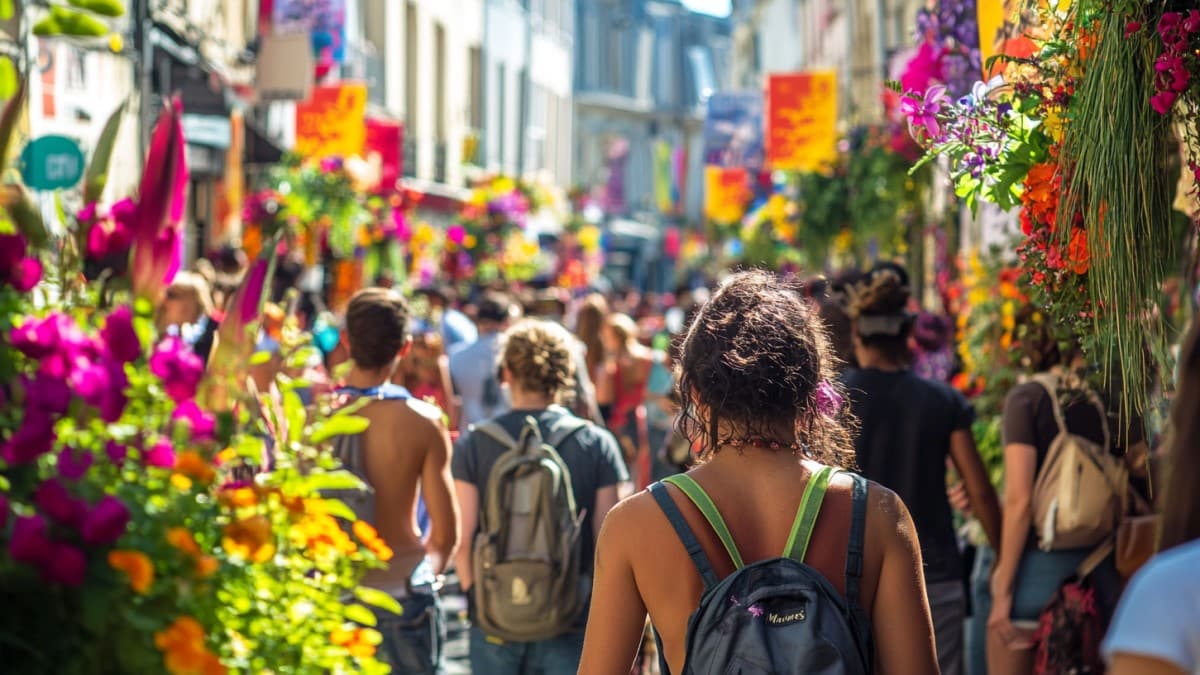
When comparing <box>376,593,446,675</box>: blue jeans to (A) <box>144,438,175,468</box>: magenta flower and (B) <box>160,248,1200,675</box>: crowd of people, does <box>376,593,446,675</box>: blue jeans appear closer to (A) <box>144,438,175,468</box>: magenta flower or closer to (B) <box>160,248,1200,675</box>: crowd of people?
(B) <box>160,248,1200,675</box>: crowd of people

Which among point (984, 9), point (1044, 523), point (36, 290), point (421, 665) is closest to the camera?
point (36, 290)

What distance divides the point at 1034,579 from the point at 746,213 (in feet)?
73.4

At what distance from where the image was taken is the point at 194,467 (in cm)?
224

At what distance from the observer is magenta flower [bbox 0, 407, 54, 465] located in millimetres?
2127

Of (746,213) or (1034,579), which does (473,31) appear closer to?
(746,213)

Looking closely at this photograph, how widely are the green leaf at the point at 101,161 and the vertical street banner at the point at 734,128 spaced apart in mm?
20271

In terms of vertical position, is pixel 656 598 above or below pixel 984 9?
below

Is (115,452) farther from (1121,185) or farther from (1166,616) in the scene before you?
(1121,185)

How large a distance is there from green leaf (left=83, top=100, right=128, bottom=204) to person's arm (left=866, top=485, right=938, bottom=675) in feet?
4.53

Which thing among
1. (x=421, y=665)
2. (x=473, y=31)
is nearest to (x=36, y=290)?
(x=421, y=665)

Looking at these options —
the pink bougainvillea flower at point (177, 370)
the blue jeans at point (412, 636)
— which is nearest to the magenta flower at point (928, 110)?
the blue jeans at point (412, 636)

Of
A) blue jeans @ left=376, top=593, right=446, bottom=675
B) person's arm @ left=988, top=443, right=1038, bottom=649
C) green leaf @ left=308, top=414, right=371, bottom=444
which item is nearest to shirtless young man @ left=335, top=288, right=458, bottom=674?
blue jeans @ left=376, top=593, right=446, bottom=675

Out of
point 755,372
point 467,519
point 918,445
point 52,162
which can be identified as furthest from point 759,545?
point 52,162

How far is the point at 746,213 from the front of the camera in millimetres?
27531
